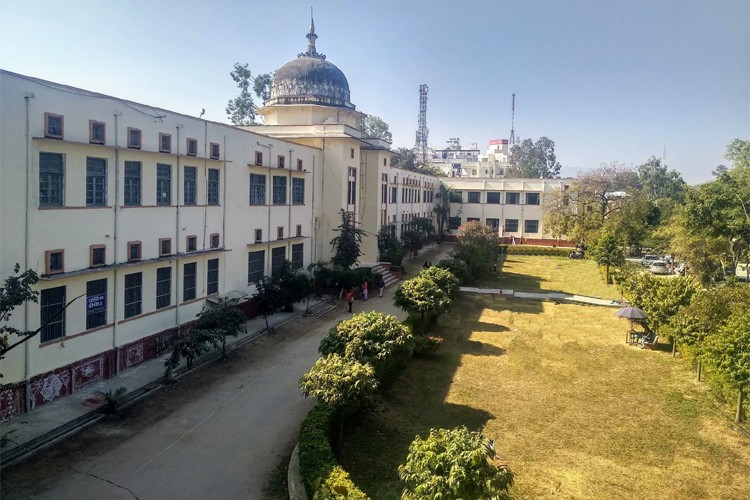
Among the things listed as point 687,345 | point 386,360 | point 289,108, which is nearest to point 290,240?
point 289,108

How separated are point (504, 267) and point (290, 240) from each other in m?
21.9

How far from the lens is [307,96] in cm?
3170

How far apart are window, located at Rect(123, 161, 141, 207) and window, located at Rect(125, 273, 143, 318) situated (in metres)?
2.26

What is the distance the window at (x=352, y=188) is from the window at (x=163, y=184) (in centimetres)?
1367

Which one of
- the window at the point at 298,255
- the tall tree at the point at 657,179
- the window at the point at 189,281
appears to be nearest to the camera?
the window at the point at 189,281

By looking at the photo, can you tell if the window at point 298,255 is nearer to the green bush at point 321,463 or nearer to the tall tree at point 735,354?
the green bush at point 321,463

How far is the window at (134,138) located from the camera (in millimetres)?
15891

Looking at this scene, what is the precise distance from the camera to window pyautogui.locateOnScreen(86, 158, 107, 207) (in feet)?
48.3

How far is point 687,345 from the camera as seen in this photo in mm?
16953

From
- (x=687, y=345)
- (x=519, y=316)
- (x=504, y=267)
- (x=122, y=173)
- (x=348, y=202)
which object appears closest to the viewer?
(x=122, y=173)

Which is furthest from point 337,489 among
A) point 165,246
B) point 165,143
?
point 165,143

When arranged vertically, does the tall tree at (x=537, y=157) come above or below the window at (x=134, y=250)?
above

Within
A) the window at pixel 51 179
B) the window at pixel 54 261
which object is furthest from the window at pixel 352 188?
the window at pixel 54 261

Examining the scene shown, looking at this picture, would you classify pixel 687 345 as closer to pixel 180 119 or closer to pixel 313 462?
pixel 313 462
